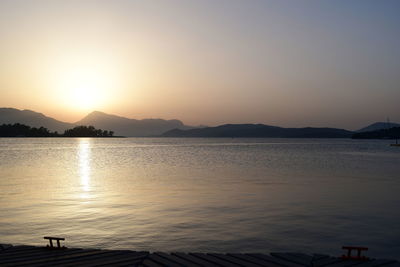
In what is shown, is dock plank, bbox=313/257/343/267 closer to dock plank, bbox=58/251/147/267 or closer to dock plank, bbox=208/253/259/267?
dock plank, bbox=208/253/259/267

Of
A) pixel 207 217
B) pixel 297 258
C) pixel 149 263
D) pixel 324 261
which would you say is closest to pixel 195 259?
pixel 149 263

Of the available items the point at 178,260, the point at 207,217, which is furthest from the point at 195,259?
the point at 207,217

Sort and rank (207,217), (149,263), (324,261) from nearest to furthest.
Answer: (149,263), (324,261), (207,217)

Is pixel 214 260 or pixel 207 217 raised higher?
pixel 214 260

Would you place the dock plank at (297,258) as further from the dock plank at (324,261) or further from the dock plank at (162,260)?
the dock plank at (162,260)

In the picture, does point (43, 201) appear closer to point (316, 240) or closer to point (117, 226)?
point (117, 226)

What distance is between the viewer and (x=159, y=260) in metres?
10.4

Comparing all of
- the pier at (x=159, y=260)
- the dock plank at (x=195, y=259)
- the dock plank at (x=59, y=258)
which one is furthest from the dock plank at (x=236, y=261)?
the dock plank at (x=59, y=258)

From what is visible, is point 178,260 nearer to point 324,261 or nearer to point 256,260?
point 256,260

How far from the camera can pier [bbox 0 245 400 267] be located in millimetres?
10062

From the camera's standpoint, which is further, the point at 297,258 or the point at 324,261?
the point at 297,258

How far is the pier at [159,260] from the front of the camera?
10.1 meters

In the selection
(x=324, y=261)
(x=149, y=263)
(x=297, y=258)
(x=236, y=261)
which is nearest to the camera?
(x=149, y=263)

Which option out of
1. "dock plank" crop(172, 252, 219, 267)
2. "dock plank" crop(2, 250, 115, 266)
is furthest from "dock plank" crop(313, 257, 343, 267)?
"dock plank" crop(2, 250, 115, 266)
